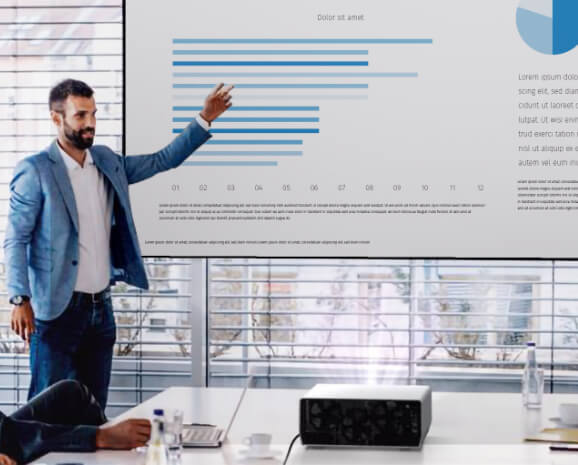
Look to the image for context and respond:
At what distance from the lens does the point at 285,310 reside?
17.0ft

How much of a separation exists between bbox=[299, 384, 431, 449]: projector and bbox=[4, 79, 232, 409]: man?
2.07 meters

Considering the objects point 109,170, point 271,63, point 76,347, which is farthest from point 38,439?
point 271,63

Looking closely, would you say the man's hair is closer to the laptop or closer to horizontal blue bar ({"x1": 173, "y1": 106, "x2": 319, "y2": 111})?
horizontal blue bar ({"x1": 173, "y1": 106, "x2": 319, "y2": 111})

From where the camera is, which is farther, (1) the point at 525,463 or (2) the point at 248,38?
(2) the point at 248,38

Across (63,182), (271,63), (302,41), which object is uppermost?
(302,41)

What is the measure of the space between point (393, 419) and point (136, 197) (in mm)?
2453

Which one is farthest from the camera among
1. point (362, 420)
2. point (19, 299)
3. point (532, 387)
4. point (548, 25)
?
point (548, 25)

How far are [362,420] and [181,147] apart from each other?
2.37 meters

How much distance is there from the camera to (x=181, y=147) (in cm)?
448

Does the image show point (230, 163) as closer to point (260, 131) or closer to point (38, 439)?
point (260, 131)

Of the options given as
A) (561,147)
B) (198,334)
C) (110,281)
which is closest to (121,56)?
(110,281)

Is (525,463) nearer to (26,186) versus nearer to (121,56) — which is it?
(26,186)

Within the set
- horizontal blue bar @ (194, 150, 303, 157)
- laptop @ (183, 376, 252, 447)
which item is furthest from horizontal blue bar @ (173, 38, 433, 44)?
laptop @ (183, 376, 252, 447)

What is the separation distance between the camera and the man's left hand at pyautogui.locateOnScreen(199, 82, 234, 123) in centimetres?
448
